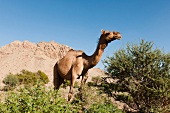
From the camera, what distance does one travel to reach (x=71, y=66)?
22.8 ft

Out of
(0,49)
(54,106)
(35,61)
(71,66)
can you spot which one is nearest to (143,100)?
(71,66)

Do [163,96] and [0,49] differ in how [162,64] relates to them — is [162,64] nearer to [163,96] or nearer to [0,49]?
[163,96]

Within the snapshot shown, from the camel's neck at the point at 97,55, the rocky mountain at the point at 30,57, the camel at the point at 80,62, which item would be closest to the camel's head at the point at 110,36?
the camel at the point at 80,62

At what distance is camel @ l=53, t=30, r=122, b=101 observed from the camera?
6.56m

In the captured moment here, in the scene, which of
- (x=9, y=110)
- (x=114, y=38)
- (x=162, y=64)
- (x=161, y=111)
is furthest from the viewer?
(x=162, y=64)

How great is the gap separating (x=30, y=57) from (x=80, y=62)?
71.3m

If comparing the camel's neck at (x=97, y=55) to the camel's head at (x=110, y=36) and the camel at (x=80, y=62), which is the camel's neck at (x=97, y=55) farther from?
the camel's head at (x=110, y=36)

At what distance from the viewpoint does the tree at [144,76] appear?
11578 millimetres

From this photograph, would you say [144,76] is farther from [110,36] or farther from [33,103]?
[33,103]

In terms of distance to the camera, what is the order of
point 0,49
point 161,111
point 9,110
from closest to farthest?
point 9,110 → point 161,111 → point 0,49

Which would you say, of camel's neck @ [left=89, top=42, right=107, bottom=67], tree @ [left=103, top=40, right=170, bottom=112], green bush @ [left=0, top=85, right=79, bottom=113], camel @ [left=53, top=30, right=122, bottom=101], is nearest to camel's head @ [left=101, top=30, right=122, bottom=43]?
camel @ [left=53, top=30, right=122, bottom=101]

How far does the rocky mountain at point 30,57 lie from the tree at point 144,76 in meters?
46.9

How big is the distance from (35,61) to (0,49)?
55.1 feet

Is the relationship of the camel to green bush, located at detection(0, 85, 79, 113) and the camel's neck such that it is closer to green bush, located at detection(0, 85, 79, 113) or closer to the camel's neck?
the camel's neck
